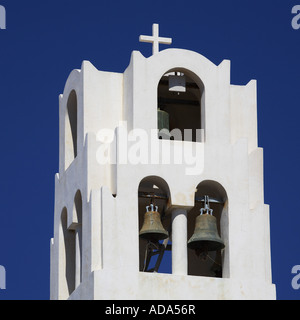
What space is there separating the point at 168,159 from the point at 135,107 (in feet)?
4.81

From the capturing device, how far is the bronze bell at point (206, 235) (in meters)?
54.8

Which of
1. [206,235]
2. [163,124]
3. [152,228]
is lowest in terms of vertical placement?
[206,235]

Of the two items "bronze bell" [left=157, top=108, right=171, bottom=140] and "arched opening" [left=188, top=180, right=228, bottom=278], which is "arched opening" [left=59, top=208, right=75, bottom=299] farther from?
"bronze bell" [left=157, top=108, right=171, bottom=140]

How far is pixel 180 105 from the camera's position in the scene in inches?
2299

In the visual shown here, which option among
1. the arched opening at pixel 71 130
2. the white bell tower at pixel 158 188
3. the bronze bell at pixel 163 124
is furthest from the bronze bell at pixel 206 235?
the arched opening at pixel 71 130

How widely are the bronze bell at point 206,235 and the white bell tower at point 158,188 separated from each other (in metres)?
0.06

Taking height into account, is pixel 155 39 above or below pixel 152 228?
above

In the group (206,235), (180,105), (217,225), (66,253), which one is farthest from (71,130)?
(206,235)

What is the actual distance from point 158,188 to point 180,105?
11.8 ft

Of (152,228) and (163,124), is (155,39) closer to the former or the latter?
(163,124)

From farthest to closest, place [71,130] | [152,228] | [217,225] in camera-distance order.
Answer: [71,130]
[217,225]
[152,228]

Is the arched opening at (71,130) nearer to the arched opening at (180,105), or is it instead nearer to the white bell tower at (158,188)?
the white bell tower at (158,188)

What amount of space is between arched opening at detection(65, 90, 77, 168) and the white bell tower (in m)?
0.05

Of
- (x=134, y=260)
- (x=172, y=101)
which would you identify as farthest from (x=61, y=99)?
(x=134, y=260)
